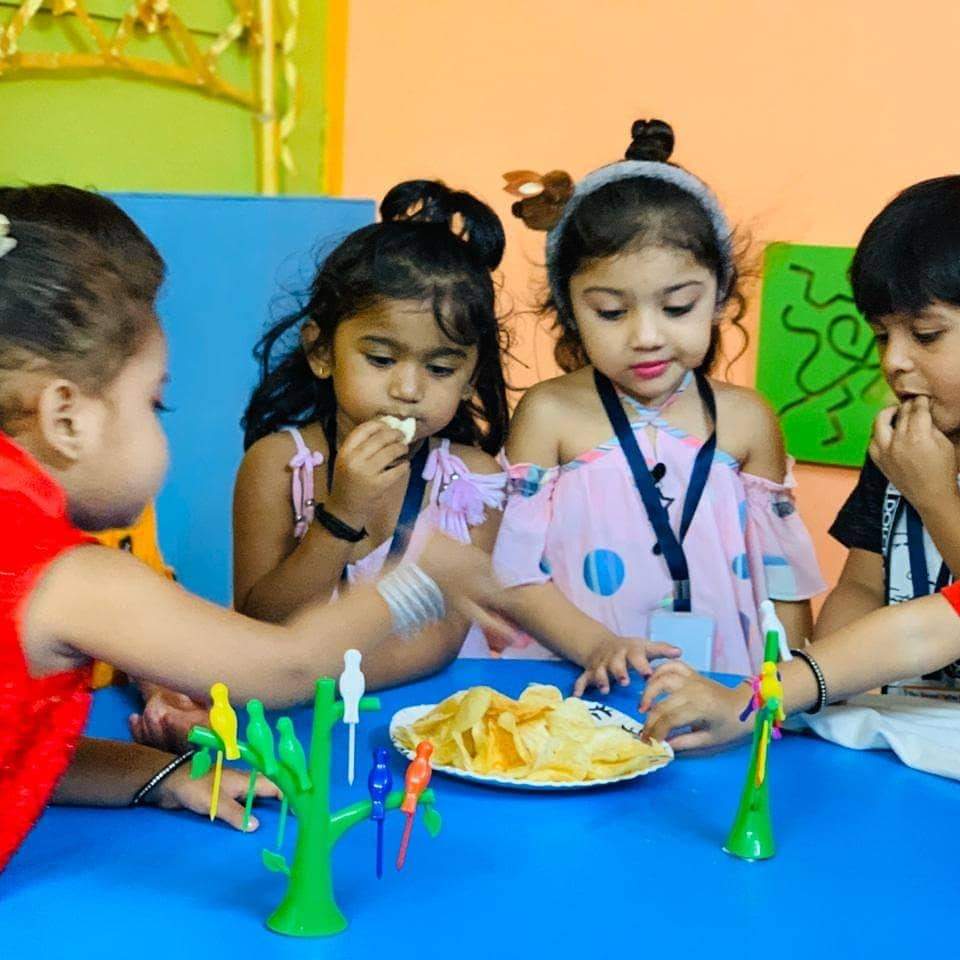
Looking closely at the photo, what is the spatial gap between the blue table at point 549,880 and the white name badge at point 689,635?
1.80 feet

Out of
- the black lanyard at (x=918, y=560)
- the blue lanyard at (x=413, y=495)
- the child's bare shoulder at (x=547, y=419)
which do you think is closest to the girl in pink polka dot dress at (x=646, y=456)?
the child's bare shoulder at (x=547, y=419)

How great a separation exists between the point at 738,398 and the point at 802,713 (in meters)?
0.80

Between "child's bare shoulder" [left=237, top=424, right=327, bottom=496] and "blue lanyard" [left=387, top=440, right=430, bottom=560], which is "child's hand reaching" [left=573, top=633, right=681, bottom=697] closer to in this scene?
"blue lanyard" [left=387, top=440, right=430, bottom=560]

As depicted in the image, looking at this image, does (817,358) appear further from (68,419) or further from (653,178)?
(68,419)

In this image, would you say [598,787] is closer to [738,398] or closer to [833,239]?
[738,398]

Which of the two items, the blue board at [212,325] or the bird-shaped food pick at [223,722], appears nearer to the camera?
the bird-shaped food pick at [223,722]

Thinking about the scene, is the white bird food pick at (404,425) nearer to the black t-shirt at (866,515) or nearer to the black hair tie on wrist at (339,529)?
the black hair tie on wrist at (339,529)

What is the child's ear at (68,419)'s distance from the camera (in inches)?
43.2

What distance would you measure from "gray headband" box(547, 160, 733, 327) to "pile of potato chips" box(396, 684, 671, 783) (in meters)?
0.95

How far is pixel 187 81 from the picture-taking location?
2.90 meters

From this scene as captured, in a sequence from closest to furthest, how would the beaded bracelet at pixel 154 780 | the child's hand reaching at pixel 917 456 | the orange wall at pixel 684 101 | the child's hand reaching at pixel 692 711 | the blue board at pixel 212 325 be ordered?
the beaded bracelet at pixel 154 780
the child's hand reaching at pixel 692 711
the child's hand reaching at pixel 917 456
the blue board at pixel 212 325
the orange wall at pixel 684 101

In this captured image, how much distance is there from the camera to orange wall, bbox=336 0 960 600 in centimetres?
290

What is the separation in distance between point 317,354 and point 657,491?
53 centimetres

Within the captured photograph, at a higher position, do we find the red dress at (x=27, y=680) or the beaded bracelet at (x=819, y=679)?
the red dress at (x=27, y=680)
